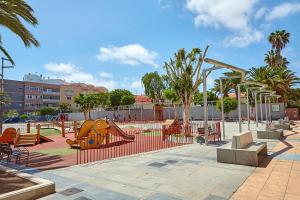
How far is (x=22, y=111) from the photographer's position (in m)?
71.8

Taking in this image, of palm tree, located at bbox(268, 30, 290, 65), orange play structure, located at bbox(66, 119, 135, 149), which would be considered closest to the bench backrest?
orange play structure, located at bbox(66, 119, 135, 149)

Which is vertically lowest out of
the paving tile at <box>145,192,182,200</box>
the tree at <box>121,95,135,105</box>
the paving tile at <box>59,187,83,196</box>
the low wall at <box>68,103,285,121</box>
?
the paving tile at <box>59,187,83,196</box>

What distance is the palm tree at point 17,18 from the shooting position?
891cm

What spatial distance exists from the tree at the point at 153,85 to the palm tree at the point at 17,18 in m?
49.0

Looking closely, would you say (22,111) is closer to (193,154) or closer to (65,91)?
(65,91)

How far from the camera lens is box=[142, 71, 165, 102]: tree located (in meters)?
59.6

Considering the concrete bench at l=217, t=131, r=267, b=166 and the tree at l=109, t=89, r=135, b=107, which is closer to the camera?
the concrete bench at l=217, t=131, r=267, b=166

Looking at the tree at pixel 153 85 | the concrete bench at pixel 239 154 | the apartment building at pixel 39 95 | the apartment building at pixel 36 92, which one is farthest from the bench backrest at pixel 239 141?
the apartment building at pixel 39 95

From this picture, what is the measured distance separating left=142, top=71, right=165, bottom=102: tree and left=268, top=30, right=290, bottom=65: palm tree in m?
25.3

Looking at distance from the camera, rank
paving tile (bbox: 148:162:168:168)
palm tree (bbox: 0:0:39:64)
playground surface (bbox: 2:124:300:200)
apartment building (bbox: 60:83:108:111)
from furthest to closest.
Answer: apartment building (bbox: 60:83:108:111) → palm tree (bbox: 0:0:39:64) → paving tile (bbox: 148:162:168:168) → playground surface (bbox: 2:124:300:200)

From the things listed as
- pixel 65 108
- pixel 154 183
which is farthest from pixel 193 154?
pixel 65 108

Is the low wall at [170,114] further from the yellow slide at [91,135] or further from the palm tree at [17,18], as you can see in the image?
the palm tree at [17,18]

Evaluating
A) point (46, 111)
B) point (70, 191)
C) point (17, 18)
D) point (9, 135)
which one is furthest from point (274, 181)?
point (46, 111)

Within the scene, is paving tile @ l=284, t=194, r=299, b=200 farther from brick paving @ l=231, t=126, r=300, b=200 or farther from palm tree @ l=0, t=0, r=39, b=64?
palm tree @ l=0, t=0, r=39, b=64
